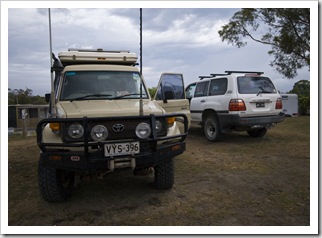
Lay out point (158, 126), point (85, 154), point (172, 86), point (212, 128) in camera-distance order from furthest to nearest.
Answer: point (212, 128) → point (172, 86) → point (158, 126) → point (85, 154)

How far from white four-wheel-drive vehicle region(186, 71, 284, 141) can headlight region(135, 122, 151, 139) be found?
4119 millimetres

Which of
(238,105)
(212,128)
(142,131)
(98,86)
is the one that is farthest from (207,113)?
(142,131)

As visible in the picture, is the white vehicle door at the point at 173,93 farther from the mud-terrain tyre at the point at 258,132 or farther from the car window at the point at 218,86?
the mud-terrain tyre at the point at 258,132

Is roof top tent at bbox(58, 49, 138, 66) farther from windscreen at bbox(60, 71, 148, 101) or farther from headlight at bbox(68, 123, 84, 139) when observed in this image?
headlight at bbox(68, 123, 84, 139)

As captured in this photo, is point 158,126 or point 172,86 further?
point 172,86

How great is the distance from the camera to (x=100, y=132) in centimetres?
324

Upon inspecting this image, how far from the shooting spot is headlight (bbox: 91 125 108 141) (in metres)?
3.23

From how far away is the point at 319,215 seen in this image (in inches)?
125

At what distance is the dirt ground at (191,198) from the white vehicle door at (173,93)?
1.17m

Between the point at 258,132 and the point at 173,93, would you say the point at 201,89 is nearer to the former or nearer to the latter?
the point at 258,132

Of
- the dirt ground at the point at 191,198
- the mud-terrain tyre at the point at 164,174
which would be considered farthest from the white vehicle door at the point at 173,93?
the mud-terrain tyre at the point at 164,174

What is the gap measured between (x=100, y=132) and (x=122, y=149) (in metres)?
0.33

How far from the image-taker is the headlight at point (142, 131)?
133 inches

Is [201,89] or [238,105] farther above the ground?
[201,89]
